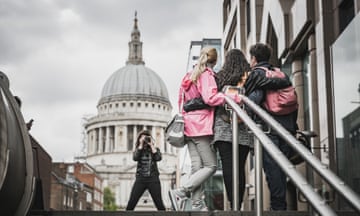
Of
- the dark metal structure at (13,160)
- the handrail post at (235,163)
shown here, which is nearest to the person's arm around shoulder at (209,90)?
the handrail post at (235,163)

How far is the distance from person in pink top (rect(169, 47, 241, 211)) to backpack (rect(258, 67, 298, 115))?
0.54 metres

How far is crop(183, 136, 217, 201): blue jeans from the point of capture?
721 centimetres

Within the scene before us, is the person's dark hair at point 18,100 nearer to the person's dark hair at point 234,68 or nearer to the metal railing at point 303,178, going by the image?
the metal railing at point 303,178

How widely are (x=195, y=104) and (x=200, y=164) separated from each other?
64 centimetres

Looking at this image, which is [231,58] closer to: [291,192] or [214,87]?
[214,87]

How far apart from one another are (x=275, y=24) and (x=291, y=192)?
454 centimetres

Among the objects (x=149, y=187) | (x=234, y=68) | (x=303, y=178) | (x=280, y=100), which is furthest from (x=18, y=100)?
(x=149, y=187)

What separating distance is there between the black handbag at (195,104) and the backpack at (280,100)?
0.65 metres

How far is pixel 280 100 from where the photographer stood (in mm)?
6906

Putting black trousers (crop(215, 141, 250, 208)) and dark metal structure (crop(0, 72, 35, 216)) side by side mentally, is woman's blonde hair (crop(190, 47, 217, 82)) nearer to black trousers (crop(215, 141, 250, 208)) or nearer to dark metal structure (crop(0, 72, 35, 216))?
black trousers (crop(215, 141, 250, 208))

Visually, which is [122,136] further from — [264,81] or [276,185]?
[276,185]

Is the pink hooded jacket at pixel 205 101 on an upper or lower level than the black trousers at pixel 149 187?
upper

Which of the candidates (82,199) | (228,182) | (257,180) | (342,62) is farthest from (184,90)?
(82,199)

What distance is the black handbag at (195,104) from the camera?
7.23 m
